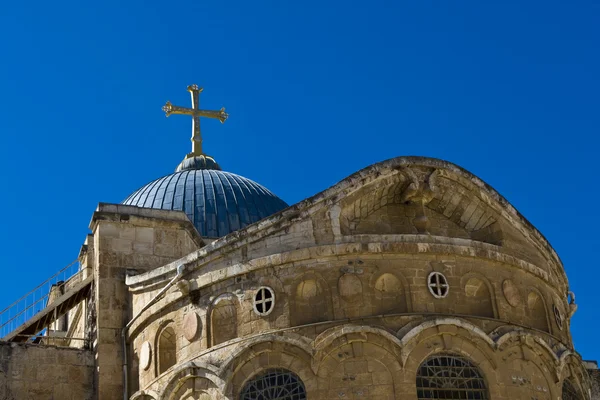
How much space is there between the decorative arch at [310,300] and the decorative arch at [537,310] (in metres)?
4.90

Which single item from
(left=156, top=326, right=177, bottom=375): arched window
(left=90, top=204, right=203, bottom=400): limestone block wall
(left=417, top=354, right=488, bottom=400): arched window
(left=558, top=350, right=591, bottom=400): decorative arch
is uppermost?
(left=90, top=204, right=203, bottom=400): limestone block wall

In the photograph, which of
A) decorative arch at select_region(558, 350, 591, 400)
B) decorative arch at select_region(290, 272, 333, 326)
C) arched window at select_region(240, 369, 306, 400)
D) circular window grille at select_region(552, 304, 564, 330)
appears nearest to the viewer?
arched window at select_region(240, 369, 306, 400)

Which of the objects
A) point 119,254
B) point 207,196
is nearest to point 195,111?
point 207,196

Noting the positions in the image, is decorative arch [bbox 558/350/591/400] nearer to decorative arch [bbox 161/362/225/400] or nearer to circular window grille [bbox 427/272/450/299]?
circular window grille [bbox 427/272/450/299]

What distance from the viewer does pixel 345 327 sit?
1028 inches

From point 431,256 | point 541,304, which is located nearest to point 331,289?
point 431,256

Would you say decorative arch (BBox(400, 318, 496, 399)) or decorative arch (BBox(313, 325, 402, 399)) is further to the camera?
decorative arch (BBox(400, 318, 496, 399))

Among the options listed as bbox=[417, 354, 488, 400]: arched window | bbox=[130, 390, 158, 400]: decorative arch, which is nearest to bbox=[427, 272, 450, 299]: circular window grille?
bbox=[417, 354, 488, 400]: arched window

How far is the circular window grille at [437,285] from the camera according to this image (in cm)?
2692

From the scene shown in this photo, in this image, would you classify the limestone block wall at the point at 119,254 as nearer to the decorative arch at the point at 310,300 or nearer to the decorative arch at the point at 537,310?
the decorative arch at the point at 310,300

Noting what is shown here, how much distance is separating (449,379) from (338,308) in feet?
9.20

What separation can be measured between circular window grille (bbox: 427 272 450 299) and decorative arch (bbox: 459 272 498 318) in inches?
16.6

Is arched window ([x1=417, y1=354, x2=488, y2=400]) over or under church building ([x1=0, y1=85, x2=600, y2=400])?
under

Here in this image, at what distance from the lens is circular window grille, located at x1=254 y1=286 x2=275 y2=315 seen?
26.6 m
